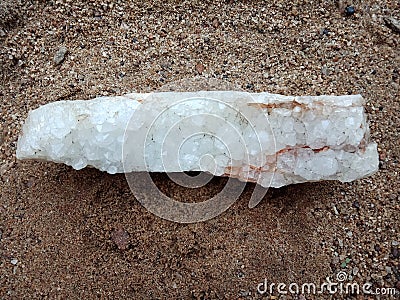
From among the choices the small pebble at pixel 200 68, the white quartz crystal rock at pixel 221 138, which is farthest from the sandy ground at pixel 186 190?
the white quartz crystal rock at pixel 221 138

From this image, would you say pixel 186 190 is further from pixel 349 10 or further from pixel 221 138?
pixel 349 10

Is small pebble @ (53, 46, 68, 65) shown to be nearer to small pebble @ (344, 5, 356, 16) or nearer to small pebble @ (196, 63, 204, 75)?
small pebble @ (196, 63, 204, 75)

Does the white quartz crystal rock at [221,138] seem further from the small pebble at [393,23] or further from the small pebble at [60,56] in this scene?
the small pebble at [393,23]

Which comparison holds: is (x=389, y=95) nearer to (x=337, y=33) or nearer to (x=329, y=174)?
(x=337, y=33)

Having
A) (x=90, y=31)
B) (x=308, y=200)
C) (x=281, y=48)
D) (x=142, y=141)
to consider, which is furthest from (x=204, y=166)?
(x=90, y=31)

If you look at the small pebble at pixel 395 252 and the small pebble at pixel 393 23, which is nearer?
the small pebble at pixel 395 252
